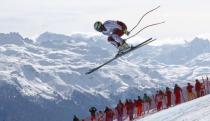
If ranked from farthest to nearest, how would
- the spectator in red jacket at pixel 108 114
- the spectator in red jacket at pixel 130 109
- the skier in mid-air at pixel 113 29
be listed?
1. the spectator in red jacket at pixel 108 114
2. the spectator in red jacket at pixel 130 109
3. the skier in mid-air at pixel 113 29

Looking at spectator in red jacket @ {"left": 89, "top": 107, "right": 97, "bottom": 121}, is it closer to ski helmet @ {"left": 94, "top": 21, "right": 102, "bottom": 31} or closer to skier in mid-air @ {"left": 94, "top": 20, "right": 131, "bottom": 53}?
skier in mid-air @ {"left": 94, "top": 20, "right": 131, "bottom": 53}

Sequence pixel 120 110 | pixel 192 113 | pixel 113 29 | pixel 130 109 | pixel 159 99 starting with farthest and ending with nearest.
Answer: pixel 120 110
pixel 130 109
pixel 159 99
pixel 192 113
pixel 113 29

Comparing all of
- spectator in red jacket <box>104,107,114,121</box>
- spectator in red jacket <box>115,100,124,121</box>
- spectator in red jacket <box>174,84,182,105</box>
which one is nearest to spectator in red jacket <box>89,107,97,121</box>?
spectator in red jacket <box>104,107,114,121</box>

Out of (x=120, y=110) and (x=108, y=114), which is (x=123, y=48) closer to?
(x=120, y=110)

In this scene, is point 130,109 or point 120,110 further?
point 120,110

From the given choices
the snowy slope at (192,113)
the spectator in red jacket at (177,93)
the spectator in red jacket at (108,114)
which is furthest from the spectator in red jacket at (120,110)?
the snowy slope at (192,113)

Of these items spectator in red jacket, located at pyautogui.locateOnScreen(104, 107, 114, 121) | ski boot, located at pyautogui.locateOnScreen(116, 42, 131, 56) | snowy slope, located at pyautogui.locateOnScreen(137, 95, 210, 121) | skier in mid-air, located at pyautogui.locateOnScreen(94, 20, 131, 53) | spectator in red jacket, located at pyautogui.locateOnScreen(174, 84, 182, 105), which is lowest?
spectator in red jacket, located at pyautogui.locateOnScreen(104, 107, 114, 121)

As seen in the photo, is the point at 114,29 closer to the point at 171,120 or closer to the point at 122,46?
the point at 122,46

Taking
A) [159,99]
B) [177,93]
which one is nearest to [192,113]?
[177,93]

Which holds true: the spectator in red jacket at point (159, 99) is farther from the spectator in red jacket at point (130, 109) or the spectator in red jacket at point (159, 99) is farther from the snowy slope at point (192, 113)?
the snowy slope at point (192, 113)

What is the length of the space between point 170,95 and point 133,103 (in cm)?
273

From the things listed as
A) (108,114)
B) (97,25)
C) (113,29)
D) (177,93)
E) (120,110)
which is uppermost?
(97,25)

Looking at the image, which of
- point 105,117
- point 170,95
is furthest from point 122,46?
point 105,117

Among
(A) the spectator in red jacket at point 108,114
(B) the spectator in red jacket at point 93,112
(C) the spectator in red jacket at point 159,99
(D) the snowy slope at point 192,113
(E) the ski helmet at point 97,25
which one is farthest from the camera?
(A) the spectator in red jacket at point 108,114
